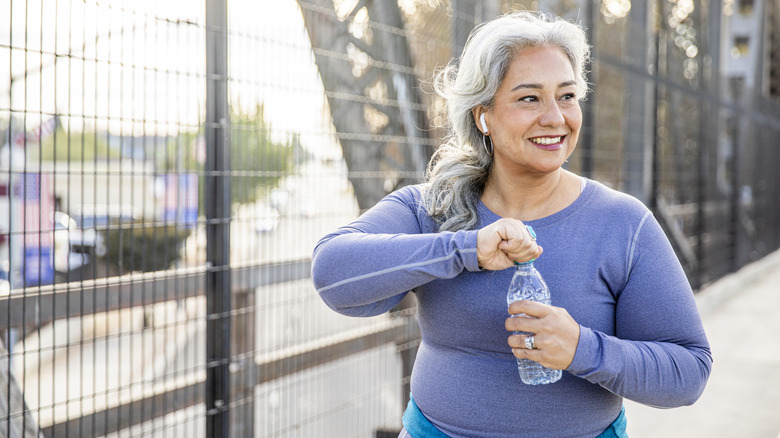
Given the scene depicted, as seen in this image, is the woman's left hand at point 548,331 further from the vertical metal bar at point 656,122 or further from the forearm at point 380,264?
the vertical metal bar at point 656,122

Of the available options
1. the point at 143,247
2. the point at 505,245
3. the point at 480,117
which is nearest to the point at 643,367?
the point at 505,245

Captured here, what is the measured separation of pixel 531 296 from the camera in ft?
5.75

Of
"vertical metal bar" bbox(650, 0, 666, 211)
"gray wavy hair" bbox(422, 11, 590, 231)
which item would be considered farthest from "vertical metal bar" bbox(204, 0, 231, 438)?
"vertical metal bar" bbox(650, 0, 666, 211)

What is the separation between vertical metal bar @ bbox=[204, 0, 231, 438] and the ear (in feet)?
4.23

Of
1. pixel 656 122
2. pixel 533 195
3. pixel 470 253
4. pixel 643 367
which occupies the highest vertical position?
pixel 656 122

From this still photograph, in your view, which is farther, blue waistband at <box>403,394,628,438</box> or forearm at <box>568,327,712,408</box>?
blue waistband at <box>403,394,628,438</box>

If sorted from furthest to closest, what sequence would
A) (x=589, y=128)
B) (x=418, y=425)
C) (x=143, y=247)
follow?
(x=589, y=128) → (x=143, y=247) → (x=418, y=425)

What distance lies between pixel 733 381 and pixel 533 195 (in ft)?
16.0

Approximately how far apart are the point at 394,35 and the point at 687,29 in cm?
815

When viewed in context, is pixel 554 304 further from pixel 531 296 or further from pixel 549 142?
pixel 549 142

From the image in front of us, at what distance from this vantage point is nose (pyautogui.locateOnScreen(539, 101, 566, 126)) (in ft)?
6.04

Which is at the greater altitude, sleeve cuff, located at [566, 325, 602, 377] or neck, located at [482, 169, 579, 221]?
neck, located at [482, 169, 579, 221]

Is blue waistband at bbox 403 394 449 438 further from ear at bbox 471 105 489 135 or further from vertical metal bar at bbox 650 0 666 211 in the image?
vertical metal bar at bbox 650 0 666 211

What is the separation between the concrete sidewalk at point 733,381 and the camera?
496 cm
